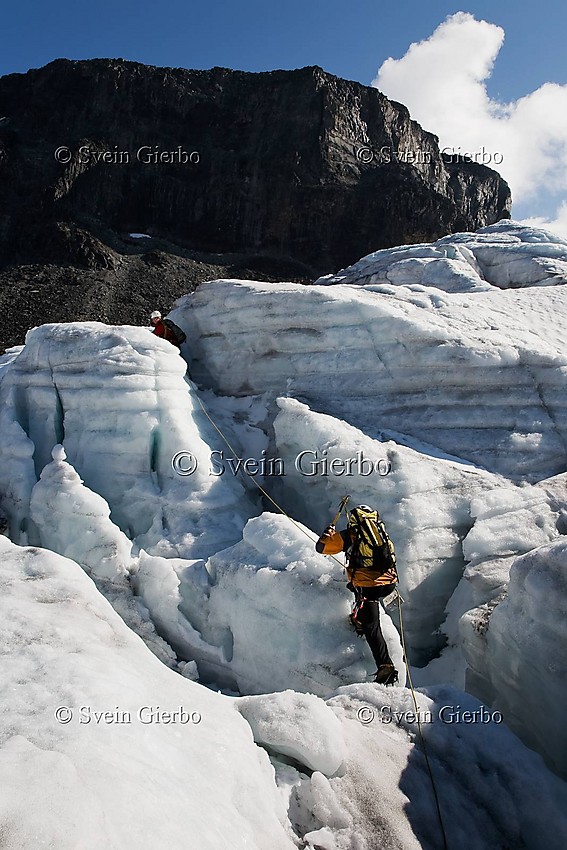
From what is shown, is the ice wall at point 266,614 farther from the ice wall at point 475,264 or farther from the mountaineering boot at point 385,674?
the ice wall at point 475,264

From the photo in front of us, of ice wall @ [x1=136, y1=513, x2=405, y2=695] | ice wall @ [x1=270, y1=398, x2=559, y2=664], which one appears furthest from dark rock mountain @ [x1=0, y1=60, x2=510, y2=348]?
ice wall @ [x1=136, y1=513, x2=405, y2=695]

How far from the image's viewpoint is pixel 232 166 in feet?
150

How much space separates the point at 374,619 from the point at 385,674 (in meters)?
0.40

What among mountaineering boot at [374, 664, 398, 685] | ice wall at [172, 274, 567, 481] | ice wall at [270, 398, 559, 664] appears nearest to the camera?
mountaineering boot at [374, 664, 398, 685]

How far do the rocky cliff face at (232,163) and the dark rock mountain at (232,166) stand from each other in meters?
0.11

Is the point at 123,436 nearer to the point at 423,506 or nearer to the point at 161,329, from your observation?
the point at 161,329

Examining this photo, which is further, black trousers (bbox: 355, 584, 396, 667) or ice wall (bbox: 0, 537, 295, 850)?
black trousers (bbox: 355, 584, 396, 667)

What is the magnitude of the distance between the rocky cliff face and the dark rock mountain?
0.11m

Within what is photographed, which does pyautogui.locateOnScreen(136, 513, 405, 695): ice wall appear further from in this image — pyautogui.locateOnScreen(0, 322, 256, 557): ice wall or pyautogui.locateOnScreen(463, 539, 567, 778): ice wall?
pyautogui.locateOnScreen(463, 539, 567, 778): ice wall

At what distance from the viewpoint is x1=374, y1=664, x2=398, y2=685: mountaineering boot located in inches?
164

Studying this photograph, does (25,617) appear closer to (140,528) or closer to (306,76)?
(140,528)

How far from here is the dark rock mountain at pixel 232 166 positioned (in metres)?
42.3

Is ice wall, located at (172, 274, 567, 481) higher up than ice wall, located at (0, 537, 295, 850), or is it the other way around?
ice wall, located at (172, 274, 567, 481)

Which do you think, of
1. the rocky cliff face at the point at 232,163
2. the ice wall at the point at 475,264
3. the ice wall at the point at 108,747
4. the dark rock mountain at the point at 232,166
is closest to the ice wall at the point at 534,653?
the ice wall at the point at 108,747
